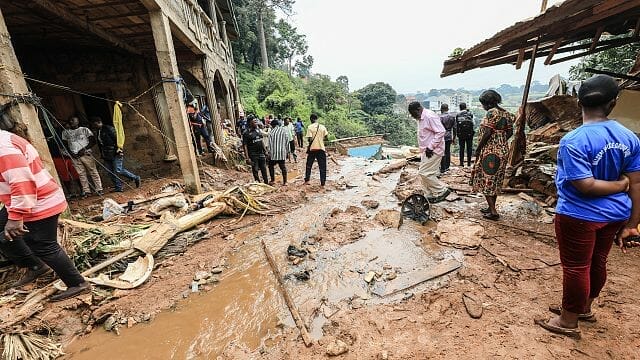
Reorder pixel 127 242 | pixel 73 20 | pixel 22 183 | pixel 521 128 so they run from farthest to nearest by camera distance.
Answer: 1. pixel 73 20
2. pixel 521 128
3. pixel 127 242
4. pixel 22 183

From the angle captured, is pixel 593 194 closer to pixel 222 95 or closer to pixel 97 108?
pixel 97 108

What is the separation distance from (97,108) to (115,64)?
1472mm

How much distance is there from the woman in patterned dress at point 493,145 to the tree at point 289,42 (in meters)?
33.3

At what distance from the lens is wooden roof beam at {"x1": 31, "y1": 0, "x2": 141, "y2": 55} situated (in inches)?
192

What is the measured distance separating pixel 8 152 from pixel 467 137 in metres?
8.46

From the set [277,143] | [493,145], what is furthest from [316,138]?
[493,145]

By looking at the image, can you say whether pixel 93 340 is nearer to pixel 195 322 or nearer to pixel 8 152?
pixel 195 322

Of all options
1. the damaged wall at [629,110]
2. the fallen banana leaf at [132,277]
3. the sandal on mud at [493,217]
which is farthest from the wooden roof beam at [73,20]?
the damaged wall at [629,110]

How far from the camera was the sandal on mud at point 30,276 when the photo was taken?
10.4 ft

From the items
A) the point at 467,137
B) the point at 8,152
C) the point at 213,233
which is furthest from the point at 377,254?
the point at 467,137

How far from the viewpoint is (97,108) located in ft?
28.3

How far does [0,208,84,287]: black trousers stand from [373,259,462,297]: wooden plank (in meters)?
3.26

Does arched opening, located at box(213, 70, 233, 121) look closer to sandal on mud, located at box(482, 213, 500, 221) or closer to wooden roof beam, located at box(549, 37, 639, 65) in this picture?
wooden roof beam, located at box(549, 37, 639, 65)

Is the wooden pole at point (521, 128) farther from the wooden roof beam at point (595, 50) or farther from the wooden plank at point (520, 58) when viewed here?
the wooden roof beam at point (595, 50)
